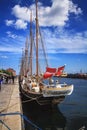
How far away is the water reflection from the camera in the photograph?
2097cm

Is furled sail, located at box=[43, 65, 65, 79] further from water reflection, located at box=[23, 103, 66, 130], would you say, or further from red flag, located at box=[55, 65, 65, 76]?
water reflection, located at box=[23, 103, 66, 130]

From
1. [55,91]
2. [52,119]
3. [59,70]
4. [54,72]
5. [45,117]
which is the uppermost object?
[59,70]

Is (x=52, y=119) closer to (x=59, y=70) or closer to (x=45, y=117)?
(x=45, y=117)

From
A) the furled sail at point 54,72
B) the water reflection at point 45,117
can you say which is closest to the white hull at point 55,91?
the furled sail at point 54,72

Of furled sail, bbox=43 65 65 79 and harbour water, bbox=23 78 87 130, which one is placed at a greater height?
furled sail, bbox=43 65 65 79

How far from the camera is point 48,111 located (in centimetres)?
2680

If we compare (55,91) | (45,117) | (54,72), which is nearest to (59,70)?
(54,72)

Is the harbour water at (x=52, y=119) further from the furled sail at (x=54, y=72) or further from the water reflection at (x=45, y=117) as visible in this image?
the furled sail at (x=54, y=72)

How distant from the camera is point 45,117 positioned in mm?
24250

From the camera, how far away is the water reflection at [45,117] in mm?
20966

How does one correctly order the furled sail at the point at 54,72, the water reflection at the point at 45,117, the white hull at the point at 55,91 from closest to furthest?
the water reflection at the point at 45,117, the white hull at the point at 55,91, the furled sail at the point at 54,72

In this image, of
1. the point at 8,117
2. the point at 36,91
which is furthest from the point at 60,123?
the point at 8,117

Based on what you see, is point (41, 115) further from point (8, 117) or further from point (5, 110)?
point (8, 117)

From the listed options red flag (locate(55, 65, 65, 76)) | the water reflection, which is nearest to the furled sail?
red flag (locate(55, 65, 65, 76))
